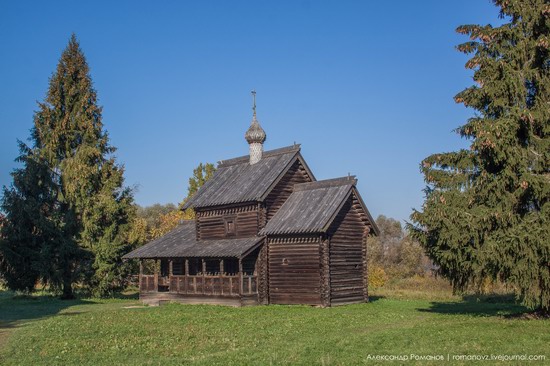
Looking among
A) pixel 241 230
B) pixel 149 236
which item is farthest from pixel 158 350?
pixel 149 236

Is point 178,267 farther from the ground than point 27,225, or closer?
closer

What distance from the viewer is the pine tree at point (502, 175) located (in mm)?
22438

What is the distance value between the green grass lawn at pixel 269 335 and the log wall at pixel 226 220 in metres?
6.61

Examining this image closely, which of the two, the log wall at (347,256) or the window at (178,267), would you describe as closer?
the log wall at (347,256)

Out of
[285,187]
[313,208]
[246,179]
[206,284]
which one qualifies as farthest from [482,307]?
[246,179]

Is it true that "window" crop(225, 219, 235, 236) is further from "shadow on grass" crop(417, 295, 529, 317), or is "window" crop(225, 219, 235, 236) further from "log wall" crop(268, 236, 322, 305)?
"shadow on grass" crop(417, 295, 529, 317)

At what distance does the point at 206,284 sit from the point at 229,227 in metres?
4.19

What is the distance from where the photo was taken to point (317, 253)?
34.7 metres

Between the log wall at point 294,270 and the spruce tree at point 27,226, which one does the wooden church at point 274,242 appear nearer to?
the log wall at point 294,270

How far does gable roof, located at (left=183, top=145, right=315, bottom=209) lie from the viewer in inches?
1513

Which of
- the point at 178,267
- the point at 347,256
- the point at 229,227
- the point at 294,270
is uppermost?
the point at 229,227

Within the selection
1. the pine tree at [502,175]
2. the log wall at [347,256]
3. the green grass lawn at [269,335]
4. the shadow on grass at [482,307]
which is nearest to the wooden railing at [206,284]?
the green grass lawn at [269,335]

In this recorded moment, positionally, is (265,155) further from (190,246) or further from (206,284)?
(206,284)

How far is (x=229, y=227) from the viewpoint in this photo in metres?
40.0
